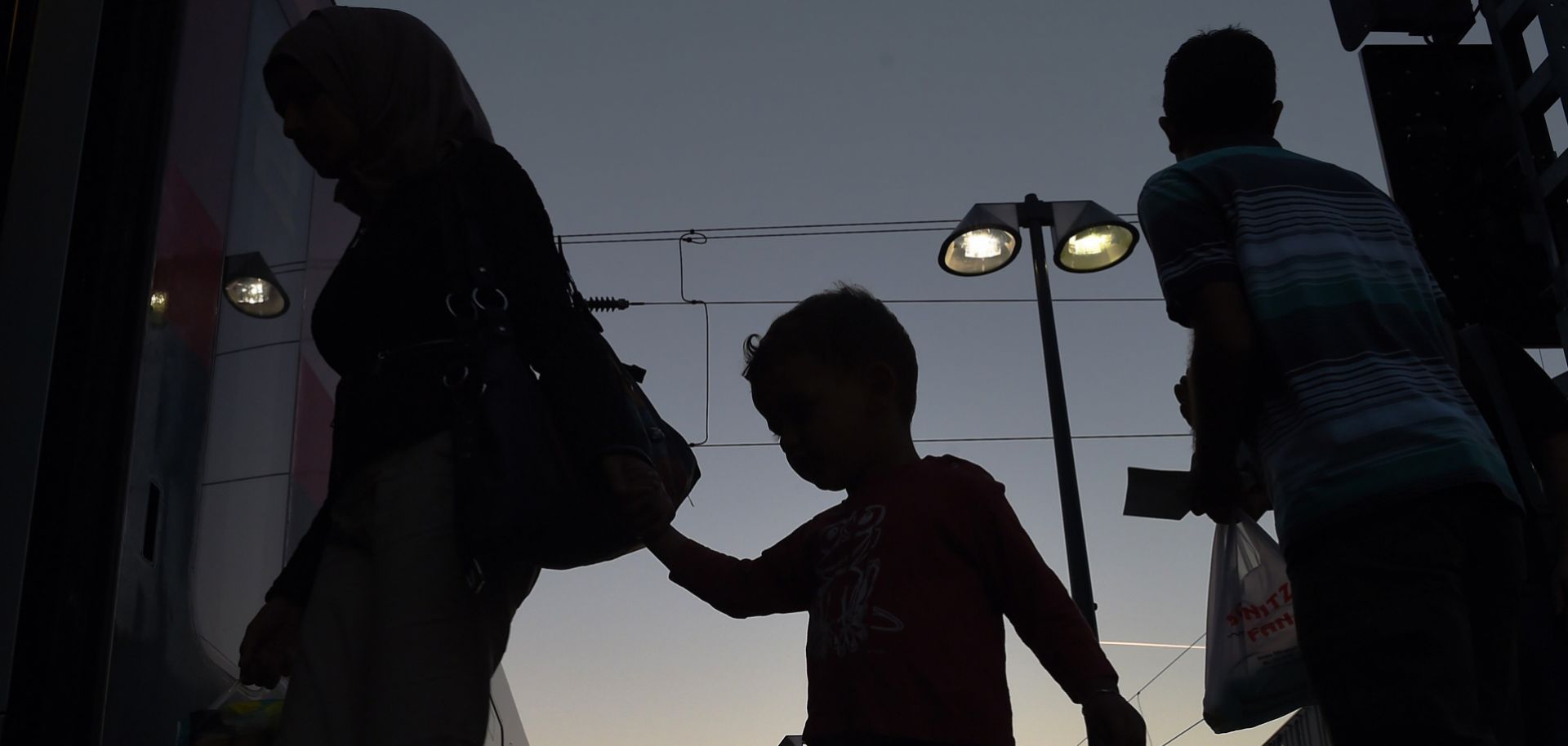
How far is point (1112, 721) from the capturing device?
82.5 inches

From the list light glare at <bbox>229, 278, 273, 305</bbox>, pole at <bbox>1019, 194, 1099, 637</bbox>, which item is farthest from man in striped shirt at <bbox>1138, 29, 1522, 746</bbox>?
pole at <bbox>1019, 194, 1099, 637</bbox>

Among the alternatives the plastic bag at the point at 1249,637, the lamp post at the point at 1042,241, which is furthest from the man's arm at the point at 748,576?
the lamp post at the point at 1042,241

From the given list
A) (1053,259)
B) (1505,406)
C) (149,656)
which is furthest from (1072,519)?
(149,656)

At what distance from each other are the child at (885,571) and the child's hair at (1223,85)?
72cm

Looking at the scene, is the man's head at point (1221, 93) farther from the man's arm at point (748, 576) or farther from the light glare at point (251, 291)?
the light glare at point (251, 291)

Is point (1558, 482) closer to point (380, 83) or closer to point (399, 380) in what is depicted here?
point (399, 380)

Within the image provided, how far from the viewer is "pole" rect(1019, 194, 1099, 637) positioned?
29.0ft

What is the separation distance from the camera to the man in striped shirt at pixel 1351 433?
1852 mm

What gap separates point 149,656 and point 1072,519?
744 centimetres

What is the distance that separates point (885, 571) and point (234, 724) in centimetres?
121

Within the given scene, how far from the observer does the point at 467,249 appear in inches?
80.0

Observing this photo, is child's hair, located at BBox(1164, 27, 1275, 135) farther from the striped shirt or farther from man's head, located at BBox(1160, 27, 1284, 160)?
the striped shirt

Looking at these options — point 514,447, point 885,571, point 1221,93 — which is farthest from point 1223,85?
point 514,447

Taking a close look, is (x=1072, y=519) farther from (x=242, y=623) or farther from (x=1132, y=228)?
(x=242, y=623)
